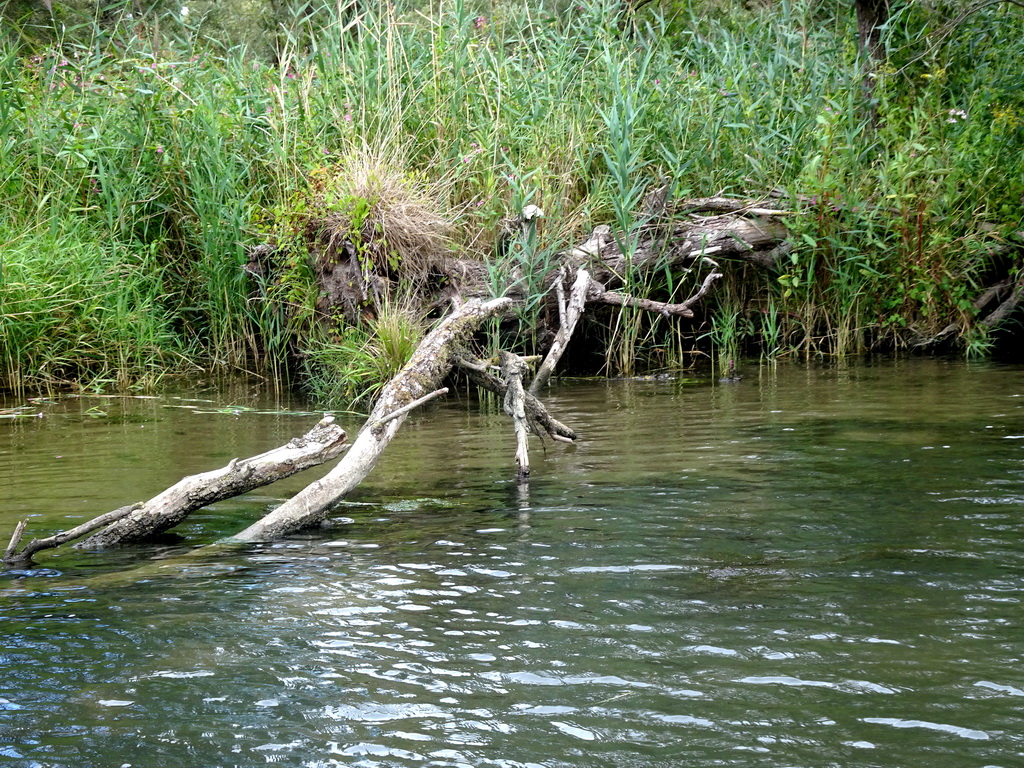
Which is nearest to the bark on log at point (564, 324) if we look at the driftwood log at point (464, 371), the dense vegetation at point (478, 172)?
the driftwood log at point (464, 371)

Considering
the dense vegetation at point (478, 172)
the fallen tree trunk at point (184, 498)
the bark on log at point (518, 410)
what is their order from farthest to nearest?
the dense vegetation at point (478, 172), the bark on log at point (518, 410), the fallen tree trunk at point (184, 498)

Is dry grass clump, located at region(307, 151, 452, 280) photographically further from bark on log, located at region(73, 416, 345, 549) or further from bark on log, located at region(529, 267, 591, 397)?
bark on log, located at region(73, 416, 345, 549)

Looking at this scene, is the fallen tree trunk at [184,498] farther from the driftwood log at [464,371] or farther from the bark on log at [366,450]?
the bark on log at [366,450]

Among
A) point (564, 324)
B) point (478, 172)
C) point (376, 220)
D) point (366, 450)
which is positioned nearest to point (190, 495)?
point (366, 450)

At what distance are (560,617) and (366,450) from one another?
5.77 ft

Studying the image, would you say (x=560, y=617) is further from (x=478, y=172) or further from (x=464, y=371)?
(x=478, y=172)

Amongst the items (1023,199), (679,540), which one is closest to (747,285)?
(1023,199)

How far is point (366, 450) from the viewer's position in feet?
16.4

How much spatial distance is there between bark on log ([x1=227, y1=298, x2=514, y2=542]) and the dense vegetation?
2752 mm

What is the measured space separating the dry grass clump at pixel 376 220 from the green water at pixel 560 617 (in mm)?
2802

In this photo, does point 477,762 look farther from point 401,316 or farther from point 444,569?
point 401,316

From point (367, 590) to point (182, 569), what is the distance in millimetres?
826

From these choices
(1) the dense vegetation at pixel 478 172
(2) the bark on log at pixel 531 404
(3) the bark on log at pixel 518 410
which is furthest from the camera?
(1) the dense vegetation at pixel 478 172

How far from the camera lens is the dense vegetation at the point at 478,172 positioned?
9250mm
